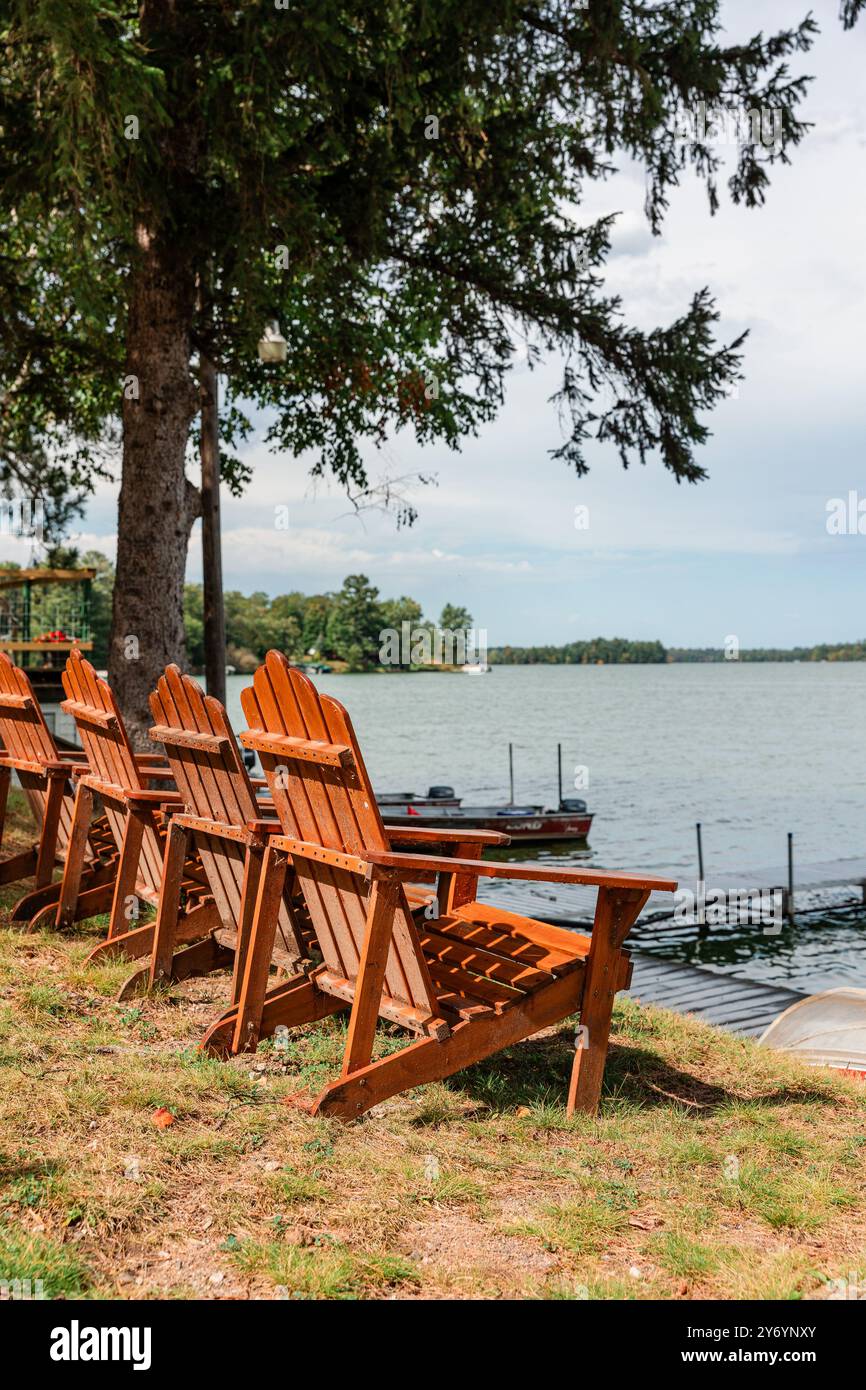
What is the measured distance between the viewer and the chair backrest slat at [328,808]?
3.95 m

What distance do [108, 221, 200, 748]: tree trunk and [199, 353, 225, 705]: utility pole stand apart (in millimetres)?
7693

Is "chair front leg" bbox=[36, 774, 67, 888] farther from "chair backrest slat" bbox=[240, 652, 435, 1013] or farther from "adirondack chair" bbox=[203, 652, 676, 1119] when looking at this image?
"chair backrest slat" bbox=[240, 652, 435, 1013]

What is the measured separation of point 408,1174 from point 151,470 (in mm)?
7726

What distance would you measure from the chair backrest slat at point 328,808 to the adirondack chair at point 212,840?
23 centimetres

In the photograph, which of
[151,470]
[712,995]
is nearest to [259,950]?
[151,470]

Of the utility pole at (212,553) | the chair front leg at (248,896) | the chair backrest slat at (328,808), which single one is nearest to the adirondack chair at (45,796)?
the chair front leg at (248,896)

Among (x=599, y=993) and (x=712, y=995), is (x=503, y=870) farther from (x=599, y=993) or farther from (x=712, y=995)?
(x=712, y=995)

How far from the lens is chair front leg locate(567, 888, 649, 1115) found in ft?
14.0

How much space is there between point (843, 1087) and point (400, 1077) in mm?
2072

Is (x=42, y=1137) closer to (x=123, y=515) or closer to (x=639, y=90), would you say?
(x=123, y=515)

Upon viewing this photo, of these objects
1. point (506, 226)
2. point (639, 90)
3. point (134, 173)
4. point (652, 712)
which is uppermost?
point (639, 90)

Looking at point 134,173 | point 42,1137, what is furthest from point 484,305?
point 42,1137

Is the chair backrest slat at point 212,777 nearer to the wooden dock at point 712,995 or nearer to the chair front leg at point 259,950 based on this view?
the chair front leg at point 259,950

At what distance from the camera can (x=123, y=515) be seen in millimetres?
10352
